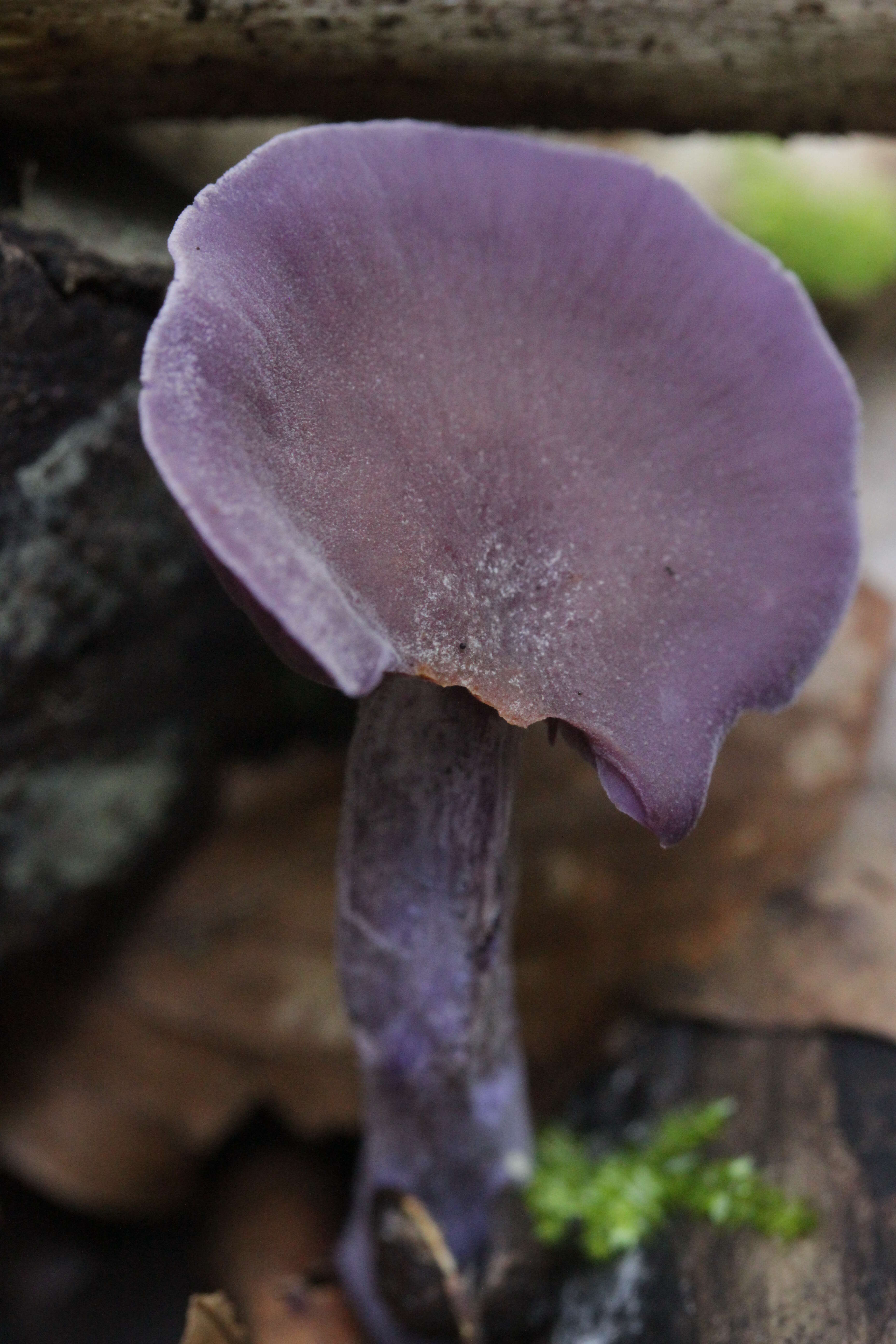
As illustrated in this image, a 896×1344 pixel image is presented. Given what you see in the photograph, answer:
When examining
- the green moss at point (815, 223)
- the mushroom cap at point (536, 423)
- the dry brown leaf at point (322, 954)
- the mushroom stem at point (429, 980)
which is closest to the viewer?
the mushroom cap at point (536, 423)

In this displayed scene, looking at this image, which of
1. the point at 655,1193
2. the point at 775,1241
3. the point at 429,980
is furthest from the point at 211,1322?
the point at 775,1241

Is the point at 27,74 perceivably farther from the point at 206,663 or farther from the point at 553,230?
the point at 206,663

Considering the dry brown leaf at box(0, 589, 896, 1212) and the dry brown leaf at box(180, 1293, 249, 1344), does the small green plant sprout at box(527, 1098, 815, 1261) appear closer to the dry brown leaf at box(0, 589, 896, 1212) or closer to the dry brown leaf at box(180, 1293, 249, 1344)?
the dry brown leaf at box(0, 589, 896, 1212)

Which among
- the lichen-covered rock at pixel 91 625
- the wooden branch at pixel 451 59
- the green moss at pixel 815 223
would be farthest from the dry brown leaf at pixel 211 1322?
the green moss at pixel 815 223

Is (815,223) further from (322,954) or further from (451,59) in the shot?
(322,954)

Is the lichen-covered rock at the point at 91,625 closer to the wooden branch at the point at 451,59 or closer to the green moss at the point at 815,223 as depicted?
the wooden branch at the point at 451,59

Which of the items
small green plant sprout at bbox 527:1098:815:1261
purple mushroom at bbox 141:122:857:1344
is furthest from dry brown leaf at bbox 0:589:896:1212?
purple mushroom at bbox 141:122:857:1344
